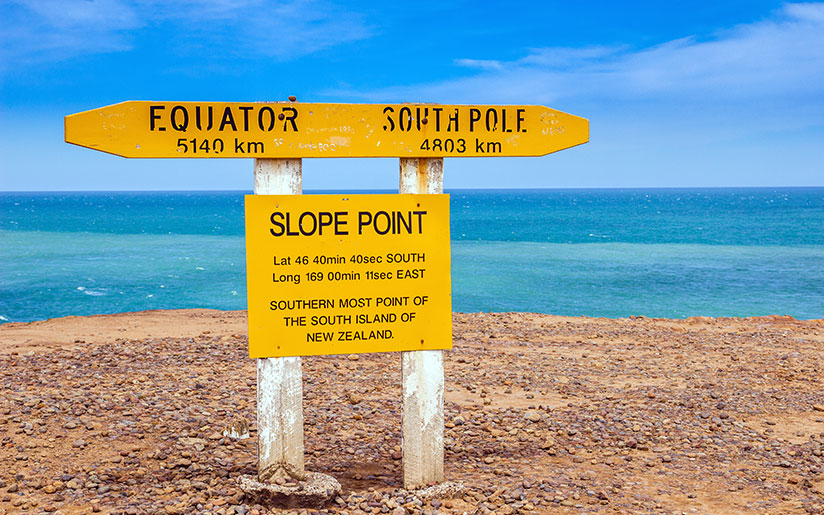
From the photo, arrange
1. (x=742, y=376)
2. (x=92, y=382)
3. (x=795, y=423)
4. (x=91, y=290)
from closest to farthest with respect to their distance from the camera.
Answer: (x=795, y=423) → (x=92, y=382) → (x=742, y=376) → (x=91, y=290)

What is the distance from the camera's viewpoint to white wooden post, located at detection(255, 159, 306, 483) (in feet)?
16.8

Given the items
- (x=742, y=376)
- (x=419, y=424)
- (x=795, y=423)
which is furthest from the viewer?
(x=742, y=376)

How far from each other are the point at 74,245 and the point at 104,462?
196 feet

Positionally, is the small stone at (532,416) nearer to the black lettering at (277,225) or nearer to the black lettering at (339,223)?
the black lettering at (339,223)

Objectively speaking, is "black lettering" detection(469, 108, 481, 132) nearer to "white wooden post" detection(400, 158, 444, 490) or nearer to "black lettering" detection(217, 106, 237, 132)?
"white wooden post" detection(400, 158, 444, 490)

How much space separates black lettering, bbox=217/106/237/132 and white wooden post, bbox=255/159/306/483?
0.31 metres

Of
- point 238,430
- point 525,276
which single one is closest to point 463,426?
point 238,430

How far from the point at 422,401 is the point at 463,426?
2.13m

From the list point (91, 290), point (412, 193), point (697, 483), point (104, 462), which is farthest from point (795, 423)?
point (91, 290)

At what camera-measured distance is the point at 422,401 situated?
5.44m

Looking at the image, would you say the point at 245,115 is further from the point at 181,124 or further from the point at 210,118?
the point at 181,124

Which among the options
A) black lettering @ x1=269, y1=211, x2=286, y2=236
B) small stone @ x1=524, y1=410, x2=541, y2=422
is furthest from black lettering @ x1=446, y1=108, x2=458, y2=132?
small stone @ x1=524, y1=410, x2=541, y2=422

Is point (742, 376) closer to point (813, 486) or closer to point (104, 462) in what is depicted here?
point (813, 486)

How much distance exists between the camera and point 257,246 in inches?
202
